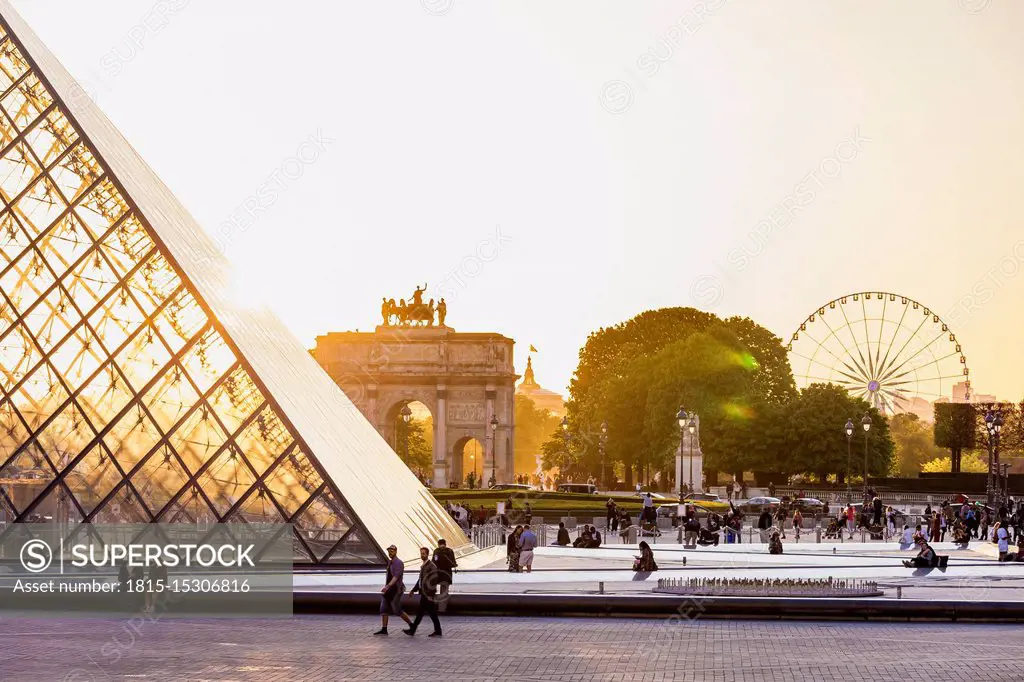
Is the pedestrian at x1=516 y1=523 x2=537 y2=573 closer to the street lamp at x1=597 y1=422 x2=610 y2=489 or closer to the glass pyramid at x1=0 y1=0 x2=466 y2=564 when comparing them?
the glass pyramid at x1=0 y1=0 x2=466 y2=564

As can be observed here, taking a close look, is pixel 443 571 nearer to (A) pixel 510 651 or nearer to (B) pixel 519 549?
(A) pixel 510 651

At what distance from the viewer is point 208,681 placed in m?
11.8

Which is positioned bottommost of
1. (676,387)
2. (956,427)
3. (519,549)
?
(519,549)

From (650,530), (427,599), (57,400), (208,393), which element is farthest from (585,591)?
(650,530)

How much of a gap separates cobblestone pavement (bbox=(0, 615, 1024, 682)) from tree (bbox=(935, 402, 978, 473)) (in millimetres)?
72399

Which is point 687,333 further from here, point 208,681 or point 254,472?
point 208,681

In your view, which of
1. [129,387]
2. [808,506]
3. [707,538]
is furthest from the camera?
[808,506]

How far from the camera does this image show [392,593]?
15.8 metres

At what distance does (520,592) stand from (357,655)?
5.51 m

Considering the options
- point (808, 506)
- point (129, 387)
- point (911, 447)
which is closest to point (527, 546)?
point (129, 387)

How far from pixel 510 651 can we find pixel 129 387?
985cm

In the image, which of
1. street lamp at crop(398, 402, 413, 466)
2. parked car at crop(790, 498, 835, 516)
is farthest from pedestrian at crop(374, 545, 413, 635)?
street lamp at crop(398, 402, 413, 466)

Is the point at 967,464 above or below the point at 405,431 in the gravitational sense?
below

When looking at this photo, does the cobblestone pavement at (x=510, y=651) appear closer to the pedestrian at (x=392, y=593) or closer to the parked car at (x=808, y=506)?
the pedestrian at (x=392, y=593)
